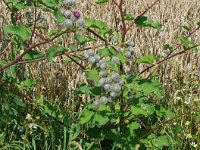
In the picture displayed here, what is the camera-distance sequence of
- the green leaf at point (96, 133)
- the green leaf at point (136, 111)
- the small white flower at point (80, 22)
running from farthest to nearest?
the green leaf at point (96, 133) → the green leaf at point (136, 111) → the small white flower at point (80, 22)

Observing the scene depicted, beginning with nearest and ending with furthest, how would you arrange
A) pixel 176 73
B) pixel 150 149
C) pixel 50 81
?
pixel 150 149 → pixel 50 81 → pixel 176 73

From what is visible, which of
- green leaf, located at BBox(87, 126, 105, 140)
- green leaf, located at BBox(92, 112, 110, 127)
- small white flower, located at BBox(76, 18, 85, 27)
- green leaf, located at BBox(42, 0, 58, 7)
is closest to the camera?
small white flower, located at BBox(76, 18, 85, 27)

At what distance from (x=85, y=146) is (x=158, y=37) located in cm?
168

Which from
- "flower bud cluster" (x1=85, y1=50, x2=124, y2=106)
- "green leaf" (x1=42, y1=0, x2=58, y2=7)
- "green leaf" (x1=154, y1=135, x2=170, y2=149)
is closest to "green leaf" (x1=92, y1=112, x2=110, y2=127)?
"flower bud cluster" (x1=85, y1=50, x2=124, y2=106)

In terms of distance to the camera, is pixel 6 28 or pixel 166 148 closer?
pixel 6 28

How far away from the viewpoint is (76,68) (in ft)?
11.5

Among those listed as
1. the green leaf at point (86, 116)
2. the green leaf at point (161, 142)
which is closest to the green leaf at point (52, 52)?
the green leaf at point (86, 116)

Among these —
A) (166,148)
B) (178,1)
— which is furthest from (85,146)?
(178,1)

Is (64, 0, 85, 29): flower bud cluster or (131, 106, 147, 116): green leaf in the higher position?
(64, 0, 85, 29): flower bud cluster

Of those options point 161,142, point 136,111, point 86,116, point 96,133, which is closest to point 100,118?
point 86,116

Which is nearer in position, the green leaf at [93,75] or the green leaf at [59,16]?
the green leaf at [59,16]

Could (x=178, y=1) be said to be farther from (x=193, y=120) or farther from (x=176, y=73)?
(x=193, y=120)

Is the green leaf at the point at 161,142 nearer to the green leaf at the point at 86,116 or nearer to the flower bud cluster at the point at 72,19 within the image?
the green leaf at the point at 86,116

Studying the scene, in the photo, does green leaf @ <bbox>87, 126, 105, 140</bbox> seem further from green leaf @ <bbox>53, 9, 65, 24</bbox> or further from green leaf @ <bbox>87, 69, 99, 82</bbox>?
green leaf @ <bbox>53, 9, 65, 24</bbox>
